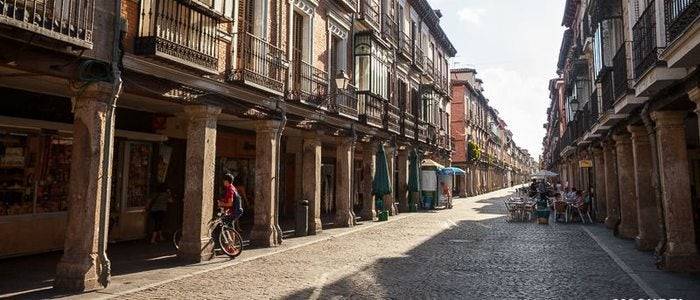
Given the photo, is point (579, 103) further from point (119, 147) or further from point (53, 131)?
point (53, 131)

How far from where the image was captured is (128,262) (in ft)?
32.6

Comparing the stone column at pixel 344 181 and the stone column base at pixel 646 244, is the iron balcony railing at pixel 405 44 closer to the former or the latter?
the stone column at pixel 344 181

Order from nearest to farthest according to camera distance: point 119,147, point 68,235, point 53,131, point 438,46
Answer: point 68,235, point 53,131, point 119,147, point 438,46

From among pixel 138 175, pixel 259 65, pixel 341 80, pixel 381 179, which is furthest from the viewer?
pixel 381 179

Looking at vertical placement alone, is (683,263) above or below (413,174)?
below

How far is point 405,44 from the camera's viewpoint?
25.2m

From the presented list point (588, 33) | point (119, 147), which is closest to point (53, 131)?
point (119, 147)

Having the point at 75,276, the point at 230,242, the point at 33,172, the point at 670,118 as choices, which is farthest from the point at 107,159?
the point at 670,118

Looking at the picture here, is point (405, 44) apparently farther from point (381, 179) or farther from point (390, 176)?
point (381, 179)

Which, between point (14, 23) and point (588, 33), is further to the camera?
point (588, 33)

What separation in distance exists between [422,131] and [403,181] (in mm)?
4042

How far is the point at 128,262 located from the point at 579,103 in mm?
22420

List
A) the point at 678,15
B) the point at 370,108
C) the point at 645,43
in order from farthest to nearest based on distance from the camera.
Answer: the point at 370,108, the point at 645,43, the point at 678,15

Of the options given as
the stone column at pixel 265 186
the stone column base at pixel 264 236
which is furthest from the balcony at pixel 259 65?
the stone column base at pixel 264 236
